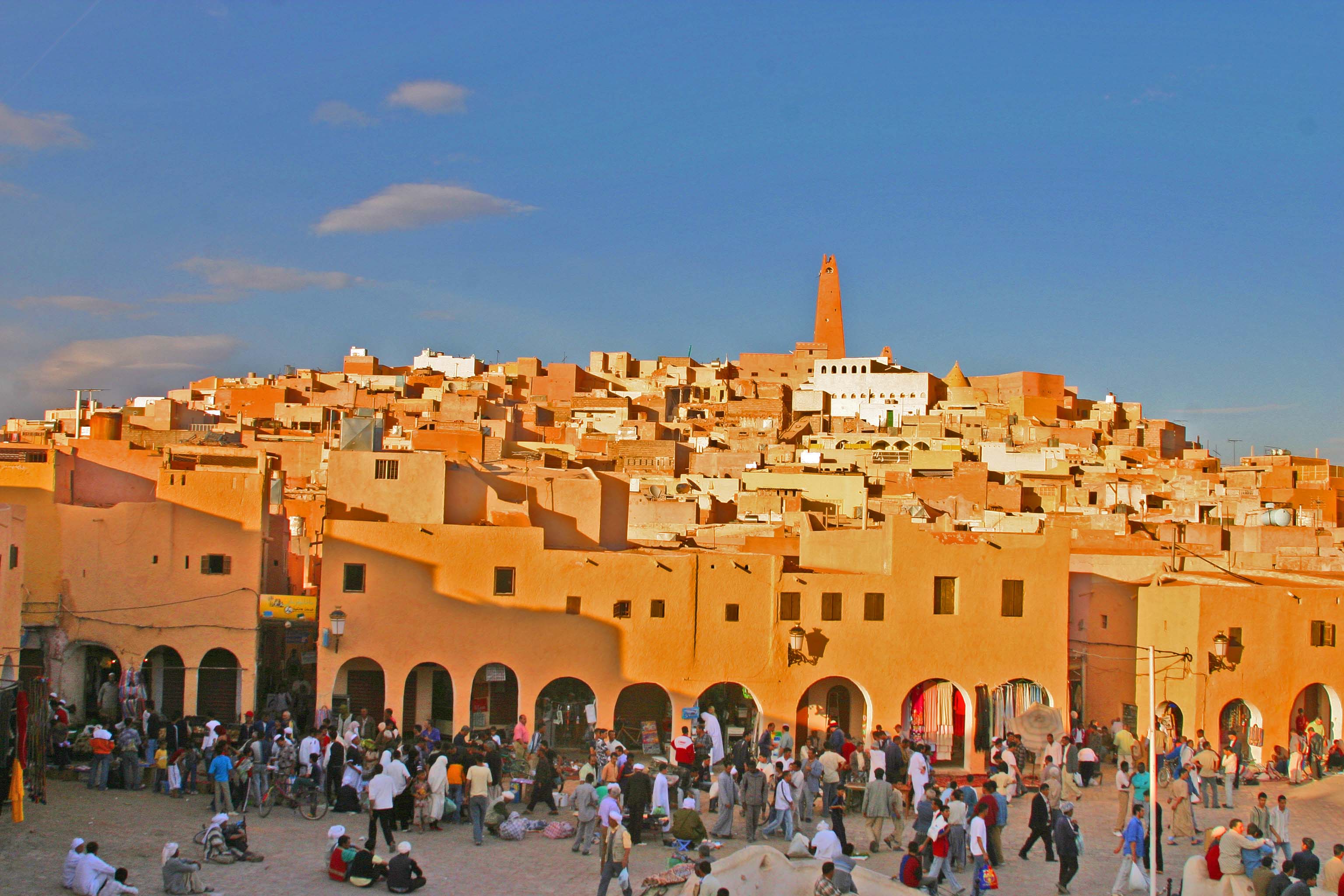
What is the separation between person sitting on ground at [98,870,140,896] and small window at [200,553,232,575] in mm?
11051

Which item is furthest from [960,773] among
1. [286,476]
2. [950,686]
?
[286,476]

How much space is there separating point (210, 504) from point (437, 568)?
171 inches

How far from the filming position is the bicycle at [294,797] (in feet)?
55.9

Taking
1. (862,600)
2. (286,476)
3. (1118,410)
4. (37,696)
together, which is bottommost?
(37,696)

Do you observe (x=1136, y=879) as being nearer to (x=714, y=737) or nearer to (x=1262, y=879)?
(x=1262, y=879)

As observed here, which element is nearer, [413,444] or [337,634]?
[337,634]

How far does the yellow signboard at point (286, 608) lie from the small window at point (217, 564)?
841 mm

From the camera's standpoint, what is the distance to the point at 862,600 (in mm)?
22953

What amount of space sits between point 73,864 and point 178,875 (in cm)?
101

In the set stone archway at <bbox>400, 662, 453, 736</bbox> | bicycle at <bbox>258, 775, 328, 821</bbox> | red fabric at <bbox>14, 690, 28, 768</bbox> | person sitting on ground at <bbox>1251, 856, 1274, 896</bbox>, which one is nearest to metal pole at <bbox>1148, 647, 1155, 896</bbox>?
person sitting on ground at <bbox>1251, 856, 1274, 896</bbox>

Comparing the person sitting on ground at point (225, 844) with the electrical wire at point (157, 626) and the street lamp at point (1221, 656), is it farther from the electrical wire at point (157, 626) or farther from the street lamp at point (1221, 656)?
the street lamp at point (1221, 656)

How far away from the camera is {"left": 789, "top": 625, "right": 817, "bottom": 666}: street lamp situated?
22.5 metres

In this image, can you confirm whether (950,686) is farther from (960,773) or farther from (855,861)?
(855,861)

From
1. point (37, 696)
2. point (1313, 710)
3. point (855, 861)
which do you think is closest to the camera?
point (855, 861)
